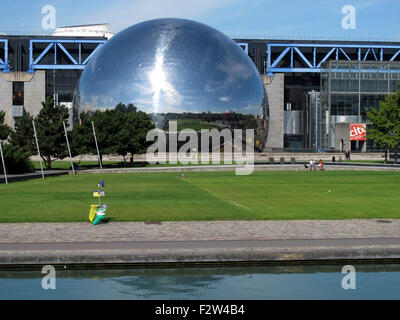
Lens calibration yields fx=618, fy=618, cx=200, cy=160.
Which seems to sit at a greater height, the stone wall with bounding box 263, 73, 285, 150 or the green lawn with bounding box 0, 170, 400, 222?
the stone wall with bounding box 263, 73, 285, 150

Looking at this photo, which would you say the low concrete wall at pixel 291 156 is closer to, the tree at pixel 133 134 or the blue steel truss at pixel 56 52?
the tree at pixel 133 134

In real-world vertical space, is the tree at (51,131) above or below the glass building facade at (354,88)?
below

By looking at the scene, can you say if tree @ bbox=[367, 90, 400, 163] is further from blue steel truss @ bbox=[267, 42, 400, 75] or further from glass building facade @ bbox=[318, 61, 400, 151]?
blue steel truss @ bbox=[267, 42, 400, 75]

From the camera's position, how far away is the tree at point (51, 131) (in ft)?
178

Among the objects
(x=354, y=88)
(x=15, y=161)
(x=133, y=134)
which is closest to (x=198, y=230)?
(x=15, y=161)

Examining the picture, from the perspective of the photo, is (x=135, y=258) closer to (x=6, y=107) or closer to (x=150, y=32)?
(x=150, y=32)

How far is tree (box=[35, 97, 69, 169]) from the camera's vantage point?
54250 millimetres

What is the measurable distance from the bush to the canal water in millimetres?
35677

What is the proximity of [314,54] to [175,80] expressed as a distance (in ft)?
141

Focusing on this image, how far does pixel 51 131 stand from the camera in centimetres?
5509

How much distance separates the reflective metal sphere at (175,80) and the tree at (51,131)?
66.2 feet

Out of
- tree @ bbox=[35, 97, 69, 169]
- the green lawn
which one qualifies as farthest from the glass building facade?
the green lawn

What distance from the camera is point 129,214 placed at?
2106 cm

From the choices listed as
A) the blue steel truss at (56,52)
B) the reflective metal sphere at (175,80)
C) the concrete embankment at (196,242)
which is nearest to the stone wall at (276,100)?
the reflective metal sphere at (175,80)
